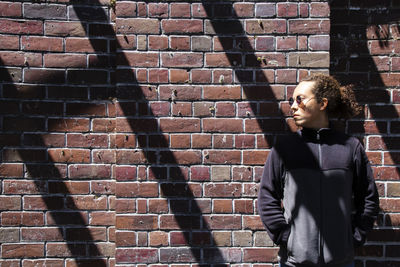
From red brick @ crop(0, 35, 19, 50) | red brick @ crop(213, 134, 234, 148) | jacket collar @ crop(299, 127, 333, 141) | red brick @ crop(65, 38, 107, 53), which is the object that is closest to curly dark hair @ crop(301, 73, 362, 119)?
jacket collar @ crop(299, 127, 333, 141)

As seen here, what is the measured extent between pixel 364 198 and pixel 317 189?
347mm

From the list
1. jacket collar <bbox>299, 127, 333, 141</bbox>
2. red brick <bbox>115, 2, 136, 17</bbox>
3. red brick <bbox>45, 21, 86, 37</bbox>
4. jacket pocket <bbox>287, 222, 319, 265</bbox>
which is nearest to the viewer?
jacket pocket <bbox>287, 222, 319, 265</bbox>

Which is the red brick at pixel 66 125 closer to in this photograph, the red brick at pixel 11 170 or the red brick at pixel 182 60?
the red brick at pixel 11 170

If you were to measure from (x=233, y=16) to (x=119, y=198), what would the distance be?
1.43 metres

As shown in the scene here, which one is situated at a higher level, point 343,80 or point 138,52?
point 138,52

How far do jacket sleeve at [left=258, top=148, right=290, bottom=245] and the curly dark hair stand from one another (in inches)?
16.9

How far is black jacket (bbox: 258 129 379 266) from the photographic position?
2.15 metres

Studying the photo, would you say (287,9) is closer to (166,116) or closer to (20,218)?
(166,116)

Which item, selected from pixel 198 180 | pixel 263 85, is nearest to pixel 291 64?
pixel 263 85

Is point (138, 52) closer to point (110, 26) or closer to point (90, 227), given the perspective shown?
point (110, 26)

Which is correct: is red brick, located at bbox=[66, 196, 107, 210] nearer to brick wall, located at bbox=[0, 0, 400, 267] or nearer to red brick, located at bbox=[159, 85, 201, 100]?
brick wall, located at bbox=[0, 0, 400, 267]

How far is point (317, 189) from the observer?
217cm

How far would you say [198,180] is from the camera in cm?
266

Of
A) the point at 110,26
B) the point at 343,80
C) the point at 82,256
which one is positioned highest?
the point at 110,26
